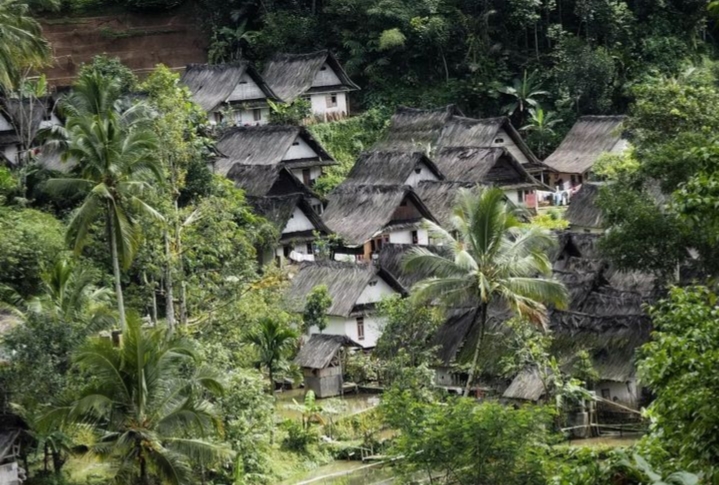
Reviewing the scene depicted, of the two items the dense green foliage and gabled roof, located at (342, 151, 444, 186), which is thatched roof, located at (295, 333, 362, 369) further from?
the dense green foliage

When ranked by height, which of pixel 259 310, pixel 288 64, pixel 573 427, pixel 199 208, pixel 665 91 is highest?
pixel 288 64

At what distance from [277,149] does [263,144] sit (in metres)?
0.63

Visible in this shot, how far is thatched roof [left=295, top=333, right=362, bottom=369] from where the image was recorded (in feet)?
116

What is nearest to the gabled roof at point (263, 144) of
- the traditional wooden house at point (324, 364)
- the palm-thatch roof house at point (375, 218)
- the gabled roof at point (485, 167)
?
the palm-thatch roof house at point (375, 218)

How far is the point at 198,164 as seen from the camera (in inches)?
1444

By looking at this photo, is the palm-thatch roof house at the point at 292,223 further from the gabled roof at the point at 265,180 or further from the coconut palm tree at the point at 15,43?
the coconut palm tree at the point at 15,43

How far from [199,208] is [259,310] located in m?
2.50

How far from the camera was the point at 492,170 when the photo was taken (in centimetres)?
4819

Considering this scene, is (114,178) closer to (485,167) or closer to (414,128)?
(485,167)

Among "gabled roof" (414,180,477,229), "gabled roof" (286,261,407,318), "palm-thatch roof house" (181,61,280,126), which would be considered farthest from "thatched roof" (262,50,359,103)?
"gabled roof" (286,261,407,318)

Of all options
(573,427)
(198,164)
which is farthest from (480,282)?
(198,164)

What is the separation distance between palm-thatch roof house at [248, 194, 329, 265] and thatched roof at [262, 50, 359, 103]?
10.1 m

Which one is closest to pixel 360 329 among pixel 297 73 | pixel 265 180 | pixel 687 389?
pixel 265 180

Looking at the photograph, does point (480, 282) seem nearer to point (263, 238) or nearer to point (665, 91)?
point (665, 91)
